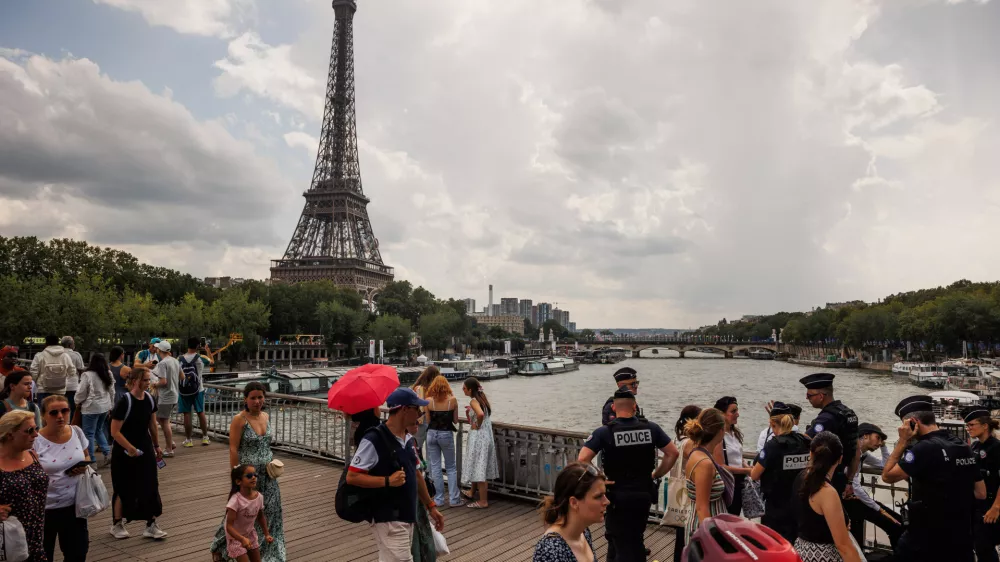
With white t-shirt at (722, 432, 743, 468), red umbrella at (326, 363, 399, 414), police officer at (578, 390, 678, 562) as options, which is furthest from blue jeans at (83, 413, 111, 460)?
white t-shirt at (722, 432, 743, 468)

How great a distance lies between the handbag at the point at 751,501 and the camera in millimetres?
6445

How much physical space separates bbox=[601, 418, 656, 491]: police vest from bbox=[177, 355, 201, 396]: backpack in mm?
10131

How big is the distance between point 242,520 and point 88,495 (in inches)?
50.7

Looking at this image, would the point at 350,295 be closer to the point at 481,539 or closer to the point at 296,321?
the point at 296,321

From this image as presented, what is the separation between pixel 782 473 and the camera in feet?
17.2

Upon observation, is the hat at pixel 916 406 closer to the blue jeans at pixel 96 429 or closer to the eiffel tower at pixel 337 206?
the blue jeans at pixel 96 429

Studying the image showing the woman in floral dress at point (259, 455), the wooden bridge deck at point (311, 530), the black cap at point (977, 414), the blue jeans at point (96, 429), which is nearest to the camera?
the black cap at point (977, 414)

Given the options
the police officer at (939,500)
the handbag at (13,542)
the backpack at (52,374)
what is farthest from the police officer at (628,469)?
the backpack at (52,374)

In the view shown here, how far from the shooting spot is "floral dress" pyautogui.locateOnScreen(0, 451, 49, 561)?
14.8 ft

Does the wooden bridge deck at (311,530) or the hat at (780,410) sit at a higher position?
the hat at (780,410)

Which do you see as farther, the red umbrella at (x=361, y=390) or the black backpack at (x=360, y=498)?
the red umbrella at (x=361, y=390)

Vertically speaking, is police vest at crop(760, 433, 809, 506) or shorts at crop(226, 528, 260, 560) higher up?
police vest at crop(760, 433, 809, 506)

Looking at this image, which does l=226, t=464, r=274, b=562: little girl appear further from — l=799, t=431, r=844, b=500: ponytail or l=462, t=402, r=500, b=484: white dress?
l=799, t=431, r=844, b=500: ponytail

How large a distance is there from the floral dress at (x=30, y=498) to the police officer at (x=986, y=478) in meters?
7.99
